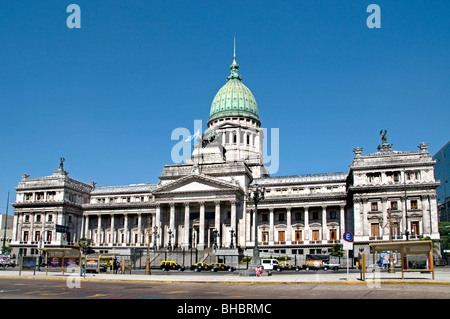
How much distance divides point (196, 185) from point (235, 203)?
843 centimetres

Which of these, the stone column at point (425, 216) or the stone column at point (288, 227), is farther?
the stone column at point (288, 227)

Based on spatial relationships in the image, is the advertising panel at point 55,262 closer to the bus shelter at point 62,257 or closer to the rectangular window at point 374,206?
the bus shelter at point 62,257

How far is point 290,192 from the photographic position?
9394 centimetres

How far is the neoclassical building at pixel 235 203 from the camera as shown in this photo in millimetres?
79375

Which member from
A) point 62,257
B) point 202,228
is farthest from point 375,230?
point 62,257

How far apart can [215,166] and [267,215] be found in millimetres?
14265

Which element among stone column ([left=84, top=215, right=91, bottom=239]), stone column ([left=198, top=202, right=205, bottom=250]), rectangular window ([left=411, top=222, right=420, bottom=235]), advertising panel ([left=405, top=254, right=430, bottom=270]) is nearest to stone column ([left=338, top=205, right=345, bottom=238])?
rectangular window ([left=411, top=222, right=420, bottom=235])

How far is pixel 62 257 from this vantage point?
161 feet

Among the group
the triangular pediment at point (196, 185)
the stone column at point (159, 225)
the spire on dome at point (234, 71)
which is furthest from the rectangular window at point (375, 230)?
the spire on dome at point (234, 71)

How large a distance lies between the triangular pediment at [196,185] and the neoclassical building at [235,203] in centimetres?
19

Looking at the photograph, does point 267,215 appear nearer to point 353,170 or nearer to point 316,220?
point 316,220

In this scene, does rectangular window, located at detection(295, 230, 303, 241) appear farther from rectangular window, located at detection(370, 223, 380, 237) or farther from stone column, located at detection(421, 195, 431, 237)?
stone column, located at detection(421, 195, 431, 237)
